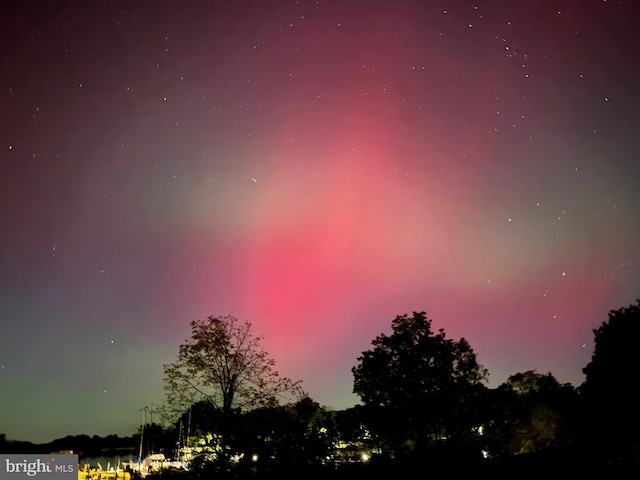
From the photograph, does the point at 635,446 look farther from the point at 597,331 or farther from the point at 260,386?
the point at 597,331

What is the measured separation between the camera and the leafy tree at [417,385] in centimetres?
3669

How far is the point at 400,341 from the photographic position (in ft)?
128

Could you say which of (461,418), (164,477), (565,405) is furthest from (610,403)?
(164,477)

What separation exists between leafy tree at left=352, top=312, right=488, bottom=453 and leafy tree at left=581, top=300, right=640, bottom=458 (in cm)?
926

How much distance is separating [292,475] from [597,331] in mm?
39550

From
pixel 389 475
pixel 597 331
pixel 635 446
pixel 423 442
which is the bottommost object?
pixel 423 442

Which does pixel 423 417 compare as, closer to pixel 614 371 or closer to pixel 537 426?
pixel 537 426

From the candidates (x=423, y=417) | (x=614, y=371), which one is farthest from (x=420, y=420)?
(x=614, y=371)

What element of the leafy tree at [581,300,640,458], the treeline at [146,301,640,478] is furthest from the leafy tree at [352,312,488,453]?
the leafy tree at [581,300,640,458]

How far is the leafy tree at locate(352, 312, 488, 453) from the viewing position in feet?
120

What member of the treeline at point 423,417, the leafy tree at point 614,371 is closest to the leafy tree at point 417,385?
the treeline at point 423,417

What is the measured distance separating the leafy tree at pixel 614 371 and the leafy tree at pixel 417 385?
9.26 meters

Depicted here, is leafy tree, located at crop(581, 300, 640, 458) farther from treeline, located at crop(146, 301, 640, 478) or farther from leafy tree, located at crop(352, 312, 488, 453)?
leafy tree, located at crop(352, 312, 488, 453)

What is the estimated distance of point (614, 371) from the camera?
34.7 m
